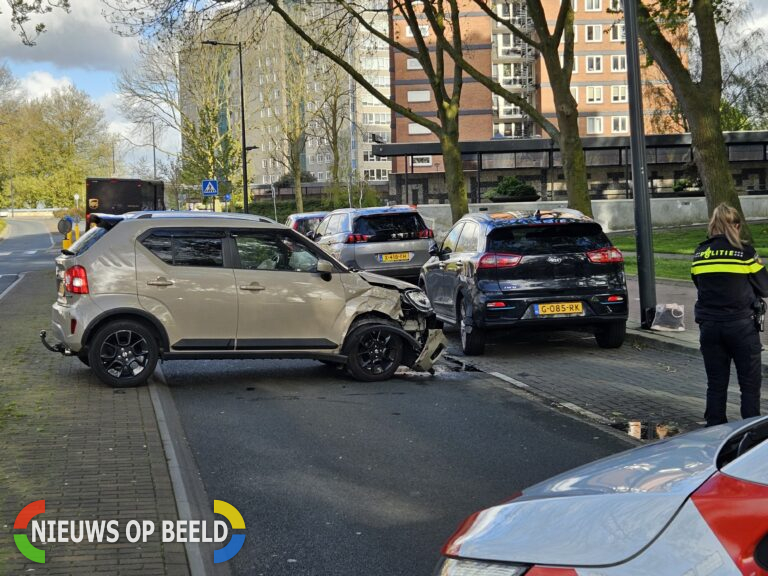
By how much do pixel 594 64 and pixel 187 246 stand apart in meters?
83.0

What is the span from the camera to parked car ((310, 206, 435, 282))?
785 inches

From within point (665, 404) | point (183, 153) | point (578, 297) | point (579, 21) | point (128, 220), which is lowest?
point (665, 404)

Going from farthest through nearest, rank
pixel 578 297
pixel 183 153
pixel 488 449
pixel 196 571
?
pixel 183 153 → pixel 578 297 → pixel 488 449 → pixel 196 571

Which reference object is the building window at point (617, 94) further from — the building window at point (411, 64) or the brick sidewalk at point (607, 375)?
the brick sidewalk at point (607, 375)

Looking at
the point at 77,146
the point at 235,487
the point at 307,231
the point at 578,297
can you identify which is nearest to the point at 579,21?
the point at 77,146

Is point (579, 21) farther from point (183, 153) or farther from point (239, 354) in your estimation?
point (239, 354)

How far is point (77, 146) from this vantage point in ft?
303

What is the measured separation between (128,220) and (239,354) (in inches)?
71.1

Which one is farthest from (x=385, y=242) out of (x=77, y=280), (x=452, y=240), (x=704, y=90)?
(x=77, y=280)

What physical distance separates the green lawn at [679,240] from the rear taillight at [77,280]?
58.3 ft

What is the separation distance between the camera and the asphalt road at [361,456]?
5066mm

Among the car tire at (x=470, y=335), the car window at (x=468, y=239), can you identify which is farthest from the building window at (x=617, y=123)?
the car tire at (x=470, y=335)

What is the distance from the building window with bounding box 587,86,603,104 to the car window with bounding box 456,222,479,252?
7811cm

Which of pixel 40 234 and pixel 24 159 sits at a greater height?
pixel 24 159
